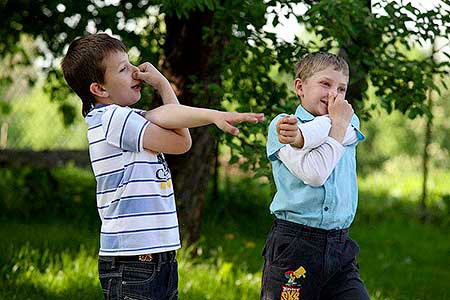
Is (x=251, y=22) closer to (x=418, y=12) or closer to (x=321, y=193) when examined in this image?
(x=418, y=12)

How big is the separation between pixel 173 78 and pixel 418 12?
1.67 m

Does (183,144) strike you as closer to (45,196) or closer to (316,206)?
(316,206)

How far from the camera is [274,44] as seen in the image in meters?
A: 4.57

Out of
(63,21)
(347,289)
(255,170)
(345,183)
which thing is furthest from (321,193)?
(63,21)

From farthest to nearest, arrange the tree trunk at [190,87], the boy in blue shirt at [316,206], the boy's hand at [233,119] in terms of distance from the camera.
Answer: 1. the tree trunk at [190,87]
2. the boy in blue shirt at [316,206]
3. the boy's hand at [233,119]

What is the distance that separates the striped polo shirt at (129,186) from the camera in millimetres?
2793

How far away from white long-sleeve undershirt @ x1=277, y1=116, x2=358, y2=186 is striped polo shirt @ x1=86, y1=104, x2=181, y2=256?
44cm

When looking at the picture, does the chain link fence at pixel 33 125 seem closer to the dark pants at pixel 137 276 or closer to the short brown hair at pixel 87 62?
the short brown hair at pixel 87 62

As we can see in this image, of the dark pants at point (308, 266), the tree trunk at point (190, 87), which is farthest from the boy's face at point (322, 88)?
the tree trunk at point (190, 87)

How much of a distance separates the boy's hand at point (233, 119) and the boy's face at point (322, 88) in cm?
60

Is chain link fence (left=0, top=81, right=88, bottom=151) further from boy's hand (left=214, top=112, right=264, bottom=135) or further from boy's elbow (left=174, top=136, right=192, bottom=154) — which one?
boy's hand (left=214, top=112, right=264, bottom=135)

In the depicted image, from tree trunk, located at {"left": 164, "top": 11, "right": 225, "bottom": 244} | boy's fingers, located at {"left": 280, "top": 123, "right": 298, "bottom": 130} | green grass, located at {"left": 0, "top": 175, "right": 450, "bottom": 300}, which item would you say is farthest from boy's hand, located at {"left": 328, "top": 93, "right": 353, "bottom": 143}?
tree trunk, located at {"left": 164, "top": 11, "right": 225, "bottom": 244}

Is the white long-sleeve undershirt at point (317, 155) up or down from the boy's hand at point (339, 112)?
down

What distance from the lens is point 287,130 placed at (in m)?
2.77
